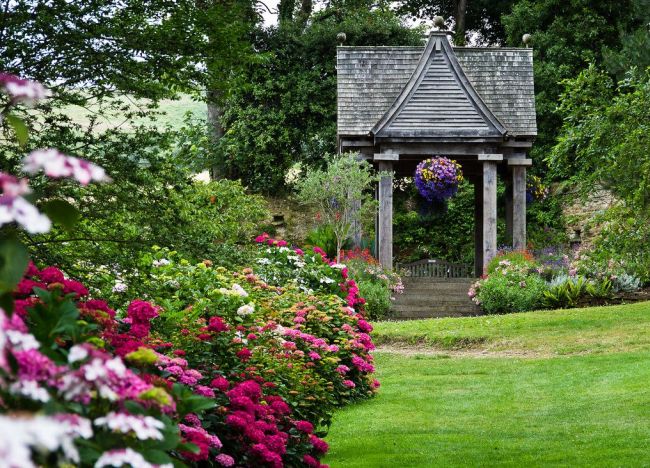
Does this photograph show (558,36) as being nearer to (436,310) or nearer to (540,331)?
(436,310)

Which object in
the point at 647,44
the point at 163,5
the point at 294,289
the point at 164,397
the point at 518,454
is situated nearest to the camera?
the point at 164,397

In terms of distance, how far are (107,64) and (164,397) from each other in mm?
4739

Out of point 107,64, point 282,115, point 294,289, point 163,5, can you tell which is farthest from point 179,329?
point 282,115

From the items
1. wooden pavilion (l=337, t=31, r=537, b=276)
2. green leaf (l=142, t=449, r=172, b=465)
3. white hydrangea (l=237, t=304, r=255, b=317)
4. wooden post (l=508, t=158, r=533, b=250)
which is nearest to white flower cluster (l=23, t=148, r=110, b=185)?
green leaf (l=142, t=449, r=172, b=465)

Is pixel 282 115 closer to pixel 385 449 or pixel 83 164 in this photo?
pixel 385 449

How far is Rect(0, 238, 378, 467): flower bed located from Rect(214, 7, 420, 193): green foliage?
41.4 ft

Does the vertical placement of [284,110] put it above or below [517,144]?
above

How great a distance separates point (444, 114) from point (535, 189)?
3854mm

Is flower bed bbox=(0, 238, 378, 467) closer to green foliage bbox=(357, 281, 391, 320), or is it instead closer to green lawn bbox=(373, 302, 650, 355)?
green lawn bbox=(373, 302, 650, 355)

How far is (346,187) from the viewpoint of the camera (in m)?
18.8

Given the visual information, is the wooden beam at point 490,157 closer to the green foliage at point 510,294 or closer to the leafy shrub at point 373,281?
the green foliage at point 510,294

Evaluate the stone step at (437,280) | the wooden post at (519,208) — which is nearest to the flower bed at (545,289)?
the stone step at (437,280)

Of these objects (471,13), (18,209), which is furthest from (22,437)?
(471,13)

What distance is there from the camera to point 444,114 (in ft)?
Answer: 66.0
